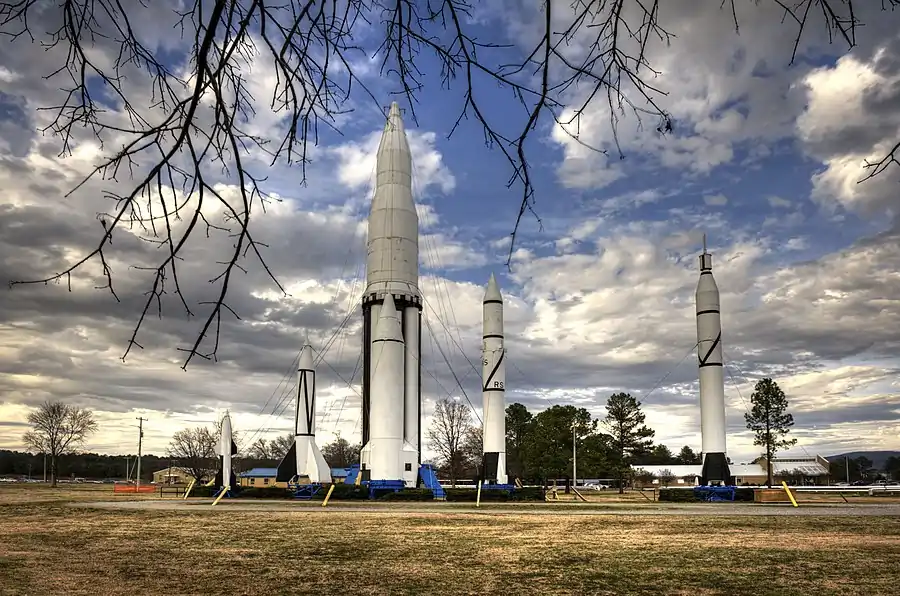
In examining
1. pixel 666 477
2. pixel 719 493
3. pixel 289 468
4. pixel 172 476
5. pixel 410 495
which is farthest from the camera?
pixel 172 476

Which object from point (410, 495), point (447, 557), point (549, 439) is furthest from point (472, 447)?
point (447, 557)

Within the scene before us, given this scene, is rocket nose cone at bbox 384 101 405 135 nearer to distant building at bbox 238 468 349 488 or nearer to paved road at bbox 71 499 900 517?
paved road at bbox 71 499 900 517

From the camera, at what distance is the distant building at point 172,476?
3794 inches

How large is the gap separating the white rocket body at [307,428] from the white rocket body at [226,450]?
4.67m

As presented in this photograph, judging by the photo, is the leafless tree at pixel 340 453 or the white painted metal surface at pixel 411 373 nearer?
the white painted metal surface at pixel 411 373

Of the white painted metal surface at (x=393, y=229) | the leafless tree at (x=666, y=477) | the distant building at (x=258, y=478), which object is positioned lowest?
the leafless tree at (x=666, y=477)

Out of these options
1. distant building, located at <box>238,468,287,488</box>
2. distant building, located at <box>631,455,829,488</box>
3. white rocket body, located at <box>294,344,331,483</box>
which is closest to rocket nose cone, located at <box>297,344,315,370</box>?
white rocket body, located at <box>294,344,331,483</box>

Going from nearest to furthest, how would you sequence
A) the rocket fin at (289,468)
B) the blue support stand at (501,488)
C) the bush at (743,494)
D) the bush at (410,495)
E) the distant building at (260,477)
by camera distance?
the bush at (410,495), the bush at (743,494), the blue support stand at (501,488), the rocket fin at (289,468), the distant building at (260,477)

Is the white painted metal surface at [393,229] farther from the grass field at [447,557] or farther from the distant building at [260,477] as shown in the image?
the distant building at [260,477]

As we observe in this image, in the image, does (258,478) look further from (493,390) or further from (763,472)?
(763,472)

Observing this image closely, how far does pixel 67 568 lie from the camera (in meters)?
11.8

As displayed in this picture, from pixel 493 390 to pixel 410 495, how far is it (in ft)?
34.6

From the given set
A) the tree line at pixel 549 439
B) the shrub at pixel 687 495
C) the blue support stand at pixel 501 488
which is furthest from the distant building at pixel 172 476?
the shrub at pixel 687 495

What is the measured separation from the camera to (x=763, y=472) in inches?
3482
